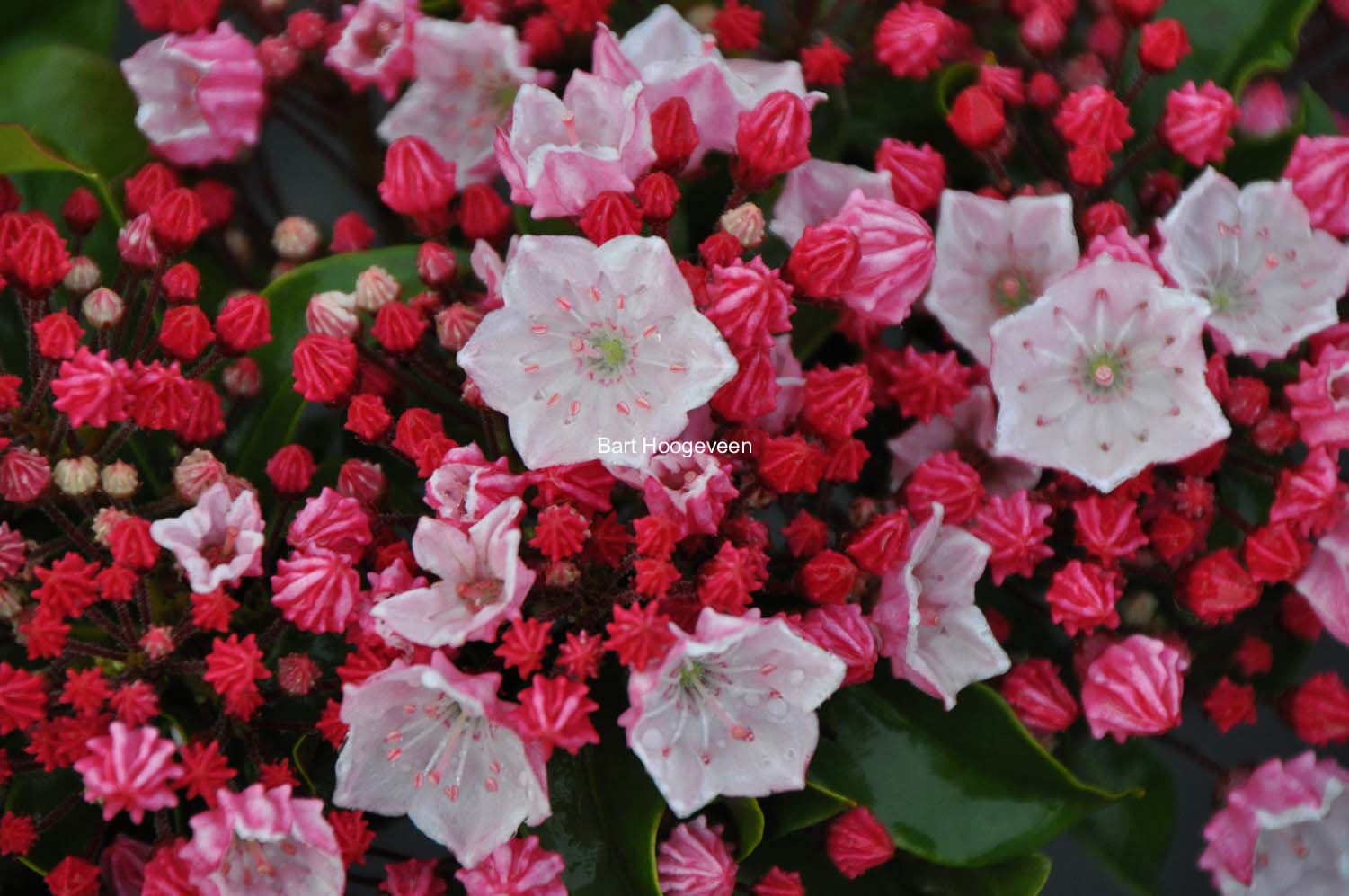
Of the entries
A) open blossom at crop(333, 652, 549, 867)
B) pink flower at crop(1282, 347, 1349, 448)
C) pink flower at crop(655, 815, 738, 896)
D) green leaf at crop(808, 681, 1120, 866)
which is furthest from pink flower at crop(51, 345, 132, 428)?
pink flower at crop(1282, 347, 1349, 448)

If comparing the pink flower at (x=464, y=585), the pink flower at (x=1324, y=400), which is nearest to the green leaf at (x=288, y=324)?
the pink flower at (x=464, y=585)

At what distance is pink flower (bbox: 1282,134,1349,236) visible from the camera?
59.6 inches

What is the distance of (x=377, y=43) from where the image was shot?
1.69 meters

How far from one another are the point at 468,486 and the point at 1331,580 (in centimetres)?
91

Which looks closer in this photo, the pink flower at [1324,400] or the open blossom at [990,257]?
the pink flower at [1324,400]

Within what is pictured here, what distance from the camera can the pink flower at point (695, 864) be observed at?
1.34 metres

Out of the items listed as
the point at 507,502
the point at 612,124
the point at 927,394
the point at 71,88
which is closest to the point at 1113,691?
the point at 927,394

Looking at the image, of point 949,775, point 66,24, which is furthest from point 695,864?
point 66,24

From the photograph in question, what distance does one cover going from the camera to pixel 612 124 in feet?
4.62

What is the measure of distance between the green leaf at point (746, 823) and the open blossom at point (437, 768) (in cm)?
22

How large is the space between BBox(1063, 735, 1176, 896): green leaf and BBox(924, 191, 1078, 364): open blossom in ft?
1.79

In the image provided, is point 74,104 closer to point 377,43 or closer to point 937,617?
point 377,43

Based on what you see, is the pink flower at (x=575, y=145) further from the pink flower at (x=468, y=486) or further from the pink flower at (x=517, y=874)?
the pink flower at (x=517, y=874)

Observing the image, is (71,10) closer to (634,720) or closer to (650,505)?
(650,505)
